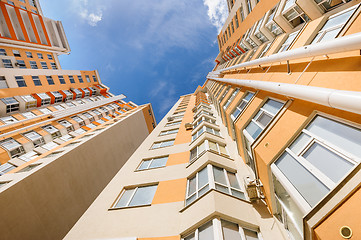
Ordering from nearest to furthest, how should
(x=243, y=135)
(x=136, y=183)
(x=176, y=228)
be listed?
(x=176, y=228)
(x=243, y=135)
(x=136, y=183)

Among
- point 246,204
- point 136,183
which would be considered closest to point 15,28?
point 136,183

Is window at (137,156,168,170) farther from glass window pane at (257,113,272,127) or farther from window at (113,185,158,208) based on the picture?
glass window pane at (257,113,272,127)

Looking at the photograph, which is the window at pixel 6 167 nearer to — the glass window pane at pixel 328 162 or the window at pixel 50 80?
the window at pixel 50 80

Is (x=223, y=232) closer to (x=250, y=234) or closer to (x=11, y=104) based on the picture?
(x=250, y=234)

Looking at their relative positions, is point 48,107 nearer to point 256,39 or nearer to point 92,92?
point 92,92

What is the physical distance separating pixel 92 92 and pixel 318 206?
4720cm

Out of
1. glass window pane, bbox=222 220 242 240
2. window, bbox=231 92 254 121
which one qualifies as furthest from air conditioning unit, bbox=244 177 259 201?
window, bbox=231 92 254 121

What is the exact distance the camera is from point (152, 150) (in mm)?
14891

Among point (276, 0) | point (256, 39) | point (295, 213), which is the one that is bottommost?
point (295, 213)

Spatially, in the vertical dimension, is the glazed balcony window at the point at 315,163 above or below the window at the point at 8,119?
above

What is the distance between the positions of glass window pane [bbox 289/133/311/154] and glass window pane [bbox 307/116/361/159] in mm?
290

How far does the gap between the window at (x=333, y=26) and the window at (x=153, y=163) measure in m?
12.1

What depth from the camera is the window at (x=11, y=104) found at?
2310 centimetres

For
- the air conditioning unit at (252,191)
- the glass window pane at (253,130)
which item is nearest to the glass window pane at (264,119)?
the glass window pane at (253,130)
